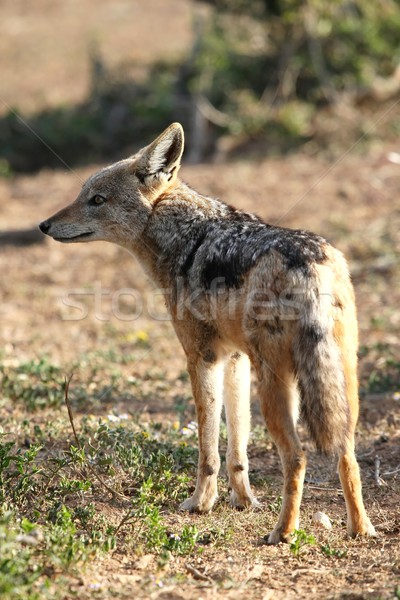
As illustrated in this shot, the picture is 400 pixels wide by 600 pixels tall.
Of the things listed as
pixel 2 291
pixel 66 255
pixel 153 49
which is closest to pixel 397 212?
pixel 66 255

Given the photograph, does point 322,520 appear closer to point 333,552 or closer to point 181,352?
point 333,552

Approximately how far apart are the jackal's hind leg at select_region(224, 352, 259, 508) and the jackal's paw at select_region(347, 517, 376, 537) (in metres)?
0.80

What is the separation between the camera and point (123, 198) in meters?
6.54

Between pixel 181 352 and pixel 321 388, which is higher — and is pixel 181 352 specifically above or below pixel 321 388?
above

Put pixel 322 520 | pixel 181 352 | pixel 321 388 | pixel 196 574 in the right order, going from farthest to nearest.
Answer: pixel 181 352 < pixel 322 520 < pixel 321 388 < pixel 196 574

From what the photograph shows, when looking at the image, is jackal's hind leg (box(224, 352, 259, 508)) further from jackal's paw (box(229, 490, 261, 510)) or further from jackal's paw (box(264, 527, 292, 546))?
jackal's paw (box(264, 527, 292, 546))

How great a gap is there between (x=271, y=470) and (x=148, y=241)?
2055 millimetres

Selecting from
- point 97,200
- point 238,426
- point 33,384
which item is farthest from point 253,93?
point 238,426

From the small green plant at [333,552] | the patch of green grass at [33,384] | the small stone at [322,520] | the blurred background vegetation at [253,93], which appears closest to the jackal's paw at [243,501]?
the small stone at [322,520]

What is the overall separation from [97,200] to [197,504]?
2.62 meters

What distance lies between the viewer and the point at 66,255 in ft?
42.5

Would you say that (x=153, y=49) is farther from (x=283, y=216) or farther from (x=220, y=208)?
(x=220, y=208)

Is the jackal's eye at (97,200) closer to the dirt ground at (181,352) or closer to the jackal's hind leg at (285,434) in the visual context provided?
the dirt ground at (181,352)

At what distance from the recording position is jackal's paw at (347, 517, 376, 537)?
5043 millimetres
